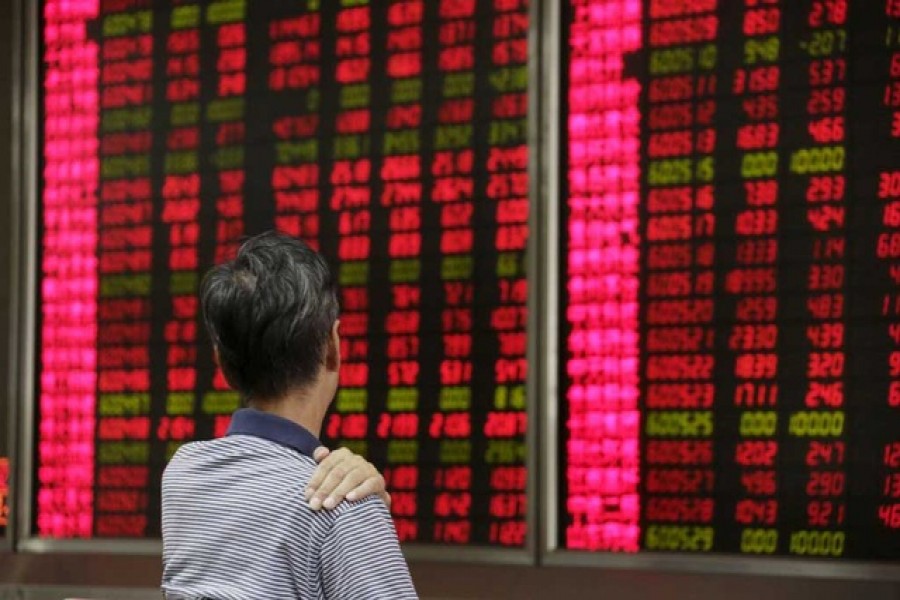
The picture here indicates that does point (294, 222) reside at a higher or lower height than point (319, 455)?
higher

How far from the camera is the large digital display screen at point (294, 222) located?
2.94m

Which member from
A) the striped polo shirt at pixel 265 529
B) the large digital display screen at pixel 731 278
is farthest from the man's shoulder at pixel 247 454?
the large digital display screen at pixel 731 278

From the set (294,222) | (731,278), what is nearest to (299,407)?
(731,278)

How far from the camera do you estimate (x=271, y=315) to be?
138 centimetres

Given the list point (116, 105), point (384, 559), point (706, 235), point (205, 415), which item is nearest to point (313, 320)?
point (384, 559)

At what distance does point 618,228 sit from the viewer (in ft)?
9.21

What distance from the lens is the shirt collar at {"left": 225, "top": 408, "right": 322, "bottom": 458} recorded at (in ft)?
4.50

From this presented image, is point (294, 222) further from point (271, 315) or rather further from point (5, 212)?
point (271, 315)

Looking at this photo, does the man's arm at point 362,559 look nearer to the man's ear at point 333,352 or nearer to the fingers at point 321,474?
the fingers at point 321,474

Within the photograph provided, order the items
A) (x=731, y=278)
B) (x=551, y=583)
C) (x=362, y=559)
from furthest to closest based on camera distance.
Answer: (x=551, y=583) → (x=731, y=278) → (x=362, y=559)

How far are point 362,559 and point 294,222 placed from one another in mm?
1948

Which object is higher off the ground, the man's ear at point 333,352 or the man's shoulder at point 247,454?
the man's ear at point 333,352

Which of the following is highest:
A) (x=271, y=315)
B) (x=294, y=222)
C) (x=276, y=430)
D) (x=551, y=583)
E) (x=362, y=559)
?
(x=294, y=222)

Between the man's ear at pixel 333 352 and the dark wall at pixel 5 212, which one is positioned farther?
the dark wall at pixel 5 212
